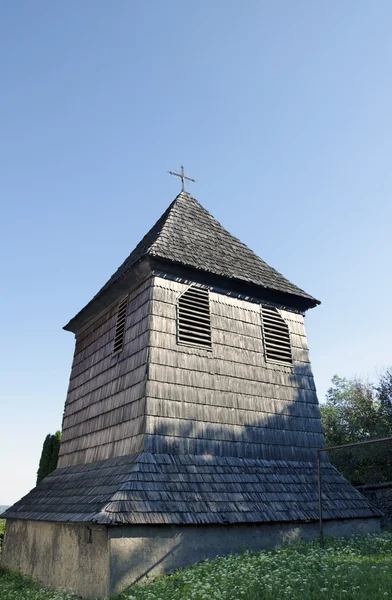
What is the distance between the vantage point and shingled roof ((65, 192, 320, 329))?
12.7 metres

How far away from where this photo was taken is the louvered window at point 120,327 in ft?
42.9

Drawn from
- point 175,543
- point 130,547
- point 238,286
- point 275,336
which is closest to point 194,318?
point 238,286

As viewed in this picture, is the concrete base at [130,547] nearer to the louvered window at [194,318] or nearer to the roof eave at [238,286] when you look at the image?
the louvered window at [194,318]

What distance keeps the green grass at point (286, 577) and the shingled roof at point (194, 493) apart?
2.83 ft

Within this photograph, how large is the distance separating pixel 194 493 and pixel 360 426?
23103mm

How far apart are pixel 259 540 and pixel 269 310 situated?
634cm

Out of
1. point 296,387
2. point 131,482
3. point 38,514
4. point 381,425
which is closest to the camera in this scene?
point 131,482

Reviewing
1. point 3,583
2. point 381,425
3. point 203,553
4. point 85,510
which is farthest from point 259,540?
point 381,425

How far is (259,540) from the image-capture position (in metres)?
10.1

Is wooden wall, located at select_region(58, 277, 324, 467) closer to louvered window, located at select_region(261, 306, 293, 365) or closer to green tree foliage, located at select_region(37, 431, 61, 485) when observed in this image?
louvered window, located at select_region(261, 306, 293, 365)

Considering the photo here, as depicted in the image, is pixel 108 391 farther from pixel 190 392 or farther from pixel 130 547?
pixel 130 547

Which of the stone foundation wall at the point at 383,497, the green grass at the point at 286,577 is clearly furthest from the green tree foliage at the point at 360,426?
the green grass at the point at 286,577

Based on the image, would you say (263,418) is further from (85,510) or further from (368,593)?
(368,593)

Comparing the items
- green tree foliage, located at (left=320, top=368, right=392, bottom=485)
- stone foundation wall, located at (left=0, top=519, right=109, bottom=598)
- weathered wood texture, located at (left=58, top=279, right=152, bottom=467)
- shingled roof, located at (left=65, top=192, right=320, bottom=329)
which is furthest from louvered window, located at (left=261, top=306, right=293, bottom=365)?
green tree foliage, located at (left=320, top=368, right=392, bottom=485)
